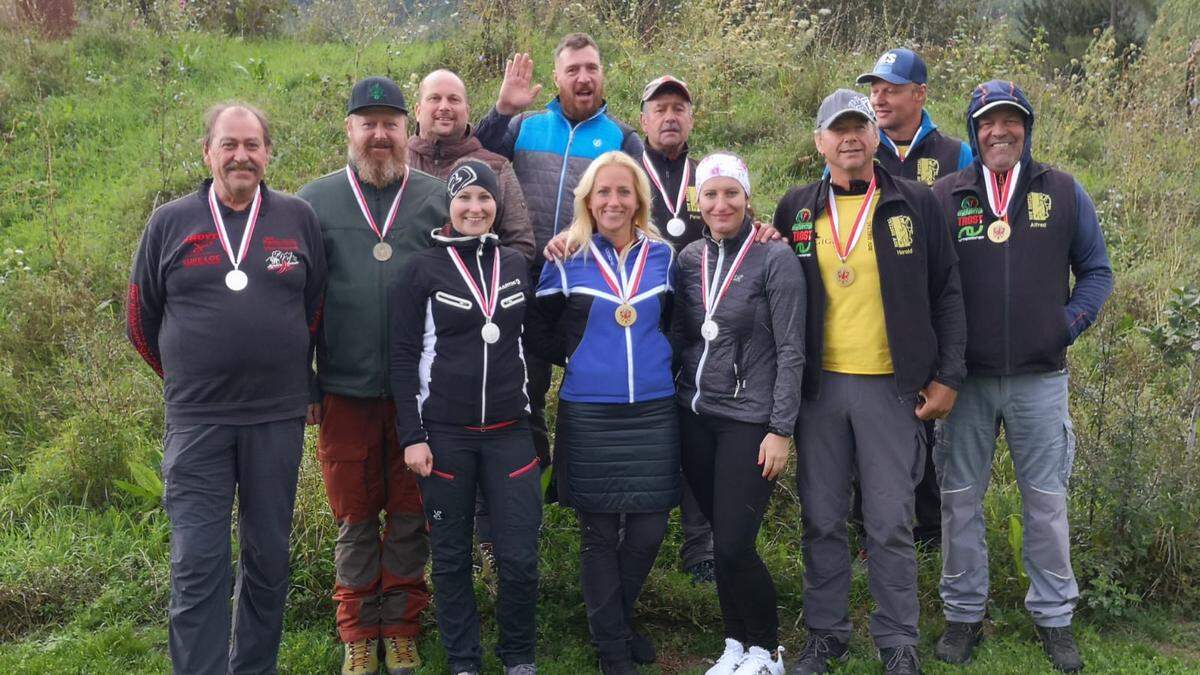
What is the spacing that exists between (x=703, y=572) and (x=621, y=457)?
51.8 inches

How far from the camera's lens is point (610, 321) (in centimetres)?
468

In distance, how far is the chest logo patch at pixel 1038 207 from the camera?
473 cm

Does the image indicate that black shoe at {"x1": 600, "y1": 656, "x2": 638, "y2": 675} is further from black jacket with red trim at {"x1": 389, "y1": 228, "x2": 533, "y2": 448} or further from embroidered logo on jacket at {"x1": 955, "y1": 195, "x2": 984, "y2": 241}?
embroidered logo on jacket at {"x1": 955, "y1": 195, "x2": 984, "y2": 241}

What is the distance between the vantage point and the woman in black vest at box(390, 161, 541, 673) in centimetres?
453

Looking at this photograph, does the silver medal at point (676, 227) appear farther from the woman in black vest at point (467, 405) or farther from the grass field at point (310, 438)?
the grass field at point (310, 438)

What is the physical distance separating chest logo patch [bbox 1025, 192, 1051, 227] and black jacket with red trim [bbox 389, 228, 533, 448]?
2.40 m

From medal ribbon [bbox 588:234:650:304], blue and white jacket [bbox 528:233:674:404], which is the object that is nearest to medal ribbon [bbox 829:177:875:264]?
blue and white jacket [bbox 528:233:674:404]

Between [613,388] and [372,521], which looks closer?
[613,388]

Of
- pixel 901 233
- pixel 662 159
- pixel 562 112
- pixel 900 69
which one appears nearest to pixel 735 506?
pixel 901 233

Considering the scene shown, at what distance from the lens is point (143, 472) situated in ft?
20.2

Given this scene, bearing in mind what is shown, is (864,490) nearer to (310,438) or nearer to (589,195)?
(589,195)

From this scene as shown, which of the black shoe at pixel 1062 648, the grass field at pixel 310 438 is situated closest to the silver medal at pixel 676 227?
the grass field at pixel 310 438

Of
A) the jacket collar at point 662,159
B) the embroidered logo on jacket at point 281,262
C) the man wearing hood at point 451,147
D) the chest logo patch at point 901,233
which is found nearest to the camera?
the embroidered logo on jacket at point 281,262

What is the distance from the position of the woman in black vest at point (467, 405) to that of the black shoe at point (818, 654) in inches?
48.7
